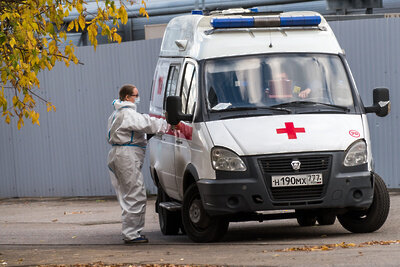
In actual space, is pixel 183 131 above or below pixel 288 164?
above

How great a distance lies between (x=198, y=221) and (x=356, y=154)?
6.10 feet

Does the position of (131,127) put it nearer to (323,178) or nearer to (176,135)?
(176,135)

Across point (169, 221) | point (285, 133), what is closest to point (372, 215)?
point (285, 133)

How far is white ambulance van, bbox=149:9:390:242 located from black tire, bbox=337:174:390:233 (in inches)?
0.4

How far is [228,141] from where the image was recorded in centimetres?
1117

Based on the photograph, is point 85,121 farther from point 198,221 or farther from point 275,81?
point 275,81

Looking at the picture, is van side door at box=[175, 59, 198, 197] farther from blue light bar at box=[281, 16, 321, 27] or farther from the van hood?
blue light bar at box=[281, 16, 321, 27]

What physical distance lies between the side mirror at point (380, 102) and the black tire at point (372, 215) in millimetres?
710

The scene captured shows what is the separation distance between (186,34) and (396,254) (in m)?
4.37

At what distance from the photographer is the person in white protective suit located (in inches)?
481

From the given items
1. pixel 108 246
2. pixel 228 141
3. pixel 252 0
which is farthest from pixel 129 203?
pixel 252 0

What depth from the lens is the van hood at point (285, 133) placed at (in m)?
11.1

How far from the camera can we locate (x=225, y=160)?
11180mm

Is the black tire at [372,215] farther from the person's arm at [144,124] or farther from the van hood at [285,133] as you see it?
the person's arm at [144,124]
